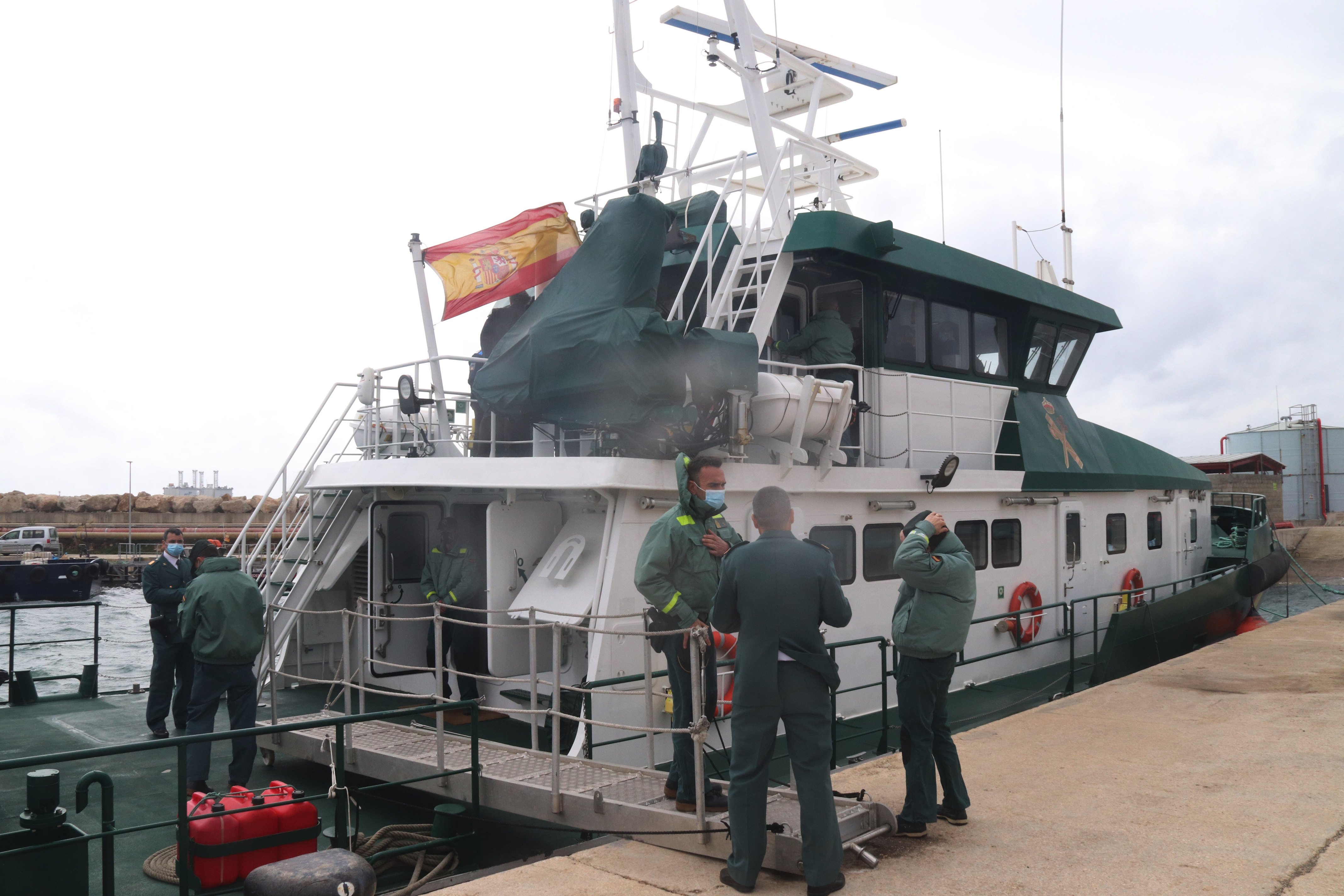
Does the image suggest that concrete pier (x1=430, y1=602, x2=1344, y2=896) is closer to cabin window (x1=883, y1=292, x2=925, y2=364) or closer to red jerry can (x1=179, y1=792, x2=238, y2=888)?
red jerry can (x1=179, y1=792, x2=238, y2=888)

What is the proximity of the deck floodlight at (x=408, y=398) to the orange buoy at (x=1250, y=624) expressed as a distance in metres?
12.8

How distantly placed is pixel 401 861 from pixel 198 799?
118 cm

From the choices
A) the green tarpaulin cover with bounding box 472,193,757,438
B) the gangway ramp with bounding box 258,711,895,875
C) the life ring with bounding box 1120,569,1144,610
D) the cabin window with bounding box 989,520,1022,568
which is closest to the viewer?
the gangway ramp with bounding box 258,711,895,875

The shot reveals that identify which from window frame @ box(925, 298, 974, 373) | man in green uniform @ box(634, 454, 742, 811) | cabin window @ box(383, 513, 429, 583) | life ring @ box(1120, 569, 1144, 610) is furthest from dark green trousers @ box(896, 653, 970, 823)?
life ring @ box(1120, 569, 1144, 610)

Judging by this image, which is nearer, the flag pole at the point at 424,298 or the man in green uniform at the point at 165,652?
the man in green uniform at the point at 165,652

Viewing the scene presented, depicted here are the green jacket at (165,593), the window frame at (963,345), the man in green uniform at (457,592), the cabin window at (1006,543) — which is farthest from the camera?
the window frame at (963,345)

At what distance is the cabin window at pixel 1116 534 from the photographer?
12.0 m

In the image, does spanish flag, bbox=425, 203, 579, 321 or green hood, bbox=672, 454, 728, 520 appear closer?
green hood, bbox=672, 454, 728, 520

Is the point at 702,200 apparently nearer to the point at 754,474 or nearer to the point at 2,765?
the point at 754,474

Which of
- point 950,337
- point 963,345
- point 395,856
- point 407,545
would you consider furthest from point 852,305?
point 395,856

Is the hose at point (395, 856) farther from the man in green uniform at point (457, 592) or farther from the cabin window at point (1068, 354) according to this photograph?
the cabin window at point (1068, 354)

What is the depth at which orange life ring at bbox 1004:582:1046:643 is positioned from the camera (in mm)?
10047

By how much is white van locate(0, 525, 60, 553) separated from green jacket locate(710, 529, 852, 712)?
1468 inches

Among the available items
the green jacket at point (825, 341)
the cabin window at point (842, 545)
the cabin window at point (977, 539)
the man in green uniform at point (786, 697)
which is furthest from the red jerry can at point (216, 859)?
the cabin window at point (977, 539)
